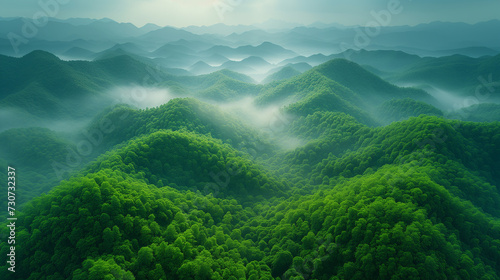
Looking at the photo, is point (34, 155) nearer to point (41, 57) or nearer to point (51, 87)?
point (51, 87)

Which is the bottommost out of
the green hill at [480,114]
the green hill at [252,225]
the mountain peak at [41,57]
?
the green hill at [252,225]

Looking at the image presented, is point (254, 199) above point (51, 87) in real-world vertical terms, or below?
below

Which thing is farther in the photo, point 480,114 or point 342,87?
point 480,114

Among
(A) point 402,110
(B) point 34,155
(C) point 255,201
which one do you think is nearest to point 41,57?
(B) point 34,155

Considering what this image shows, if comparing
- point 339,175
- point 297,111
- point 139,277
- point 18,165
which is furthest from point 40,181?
point 297,111

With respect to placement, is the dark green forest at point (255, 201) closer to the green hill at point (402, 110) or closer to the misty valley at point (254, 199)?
the misty valley at point (254, 199)

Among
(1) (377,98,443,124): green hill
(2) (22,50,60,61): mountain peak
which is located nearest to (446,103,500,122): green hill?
(1) (377,98,443,124): green hill

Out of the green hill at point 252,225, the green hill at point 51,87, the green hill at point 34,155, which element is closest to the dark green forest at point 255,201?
the green hill at point 252,225

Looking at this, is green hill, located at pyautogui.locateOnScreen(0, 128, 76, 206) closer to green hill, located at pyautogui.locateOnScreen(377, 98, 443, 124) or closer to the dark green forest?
the dark green forest
